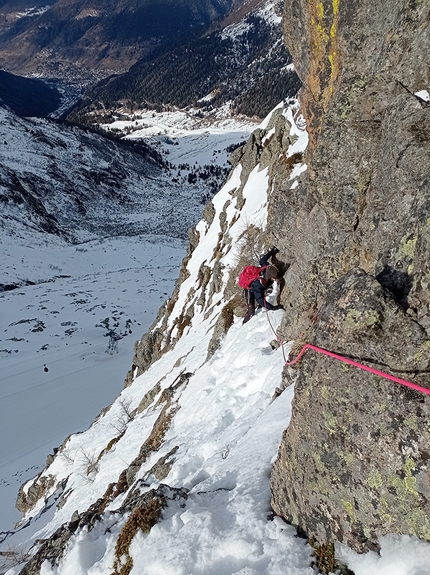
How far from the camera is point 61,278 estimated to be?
2303 inches

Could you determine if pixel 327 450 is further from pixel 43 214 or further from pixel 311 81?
pixel 43 214

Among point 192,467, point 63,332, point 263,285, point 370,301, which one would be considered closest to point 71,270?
point 63,332

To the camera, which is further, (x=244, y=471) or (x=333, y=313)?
(x=244, y=471)

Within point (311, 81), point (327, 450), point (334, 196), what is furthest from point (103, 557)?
point (311, 81)

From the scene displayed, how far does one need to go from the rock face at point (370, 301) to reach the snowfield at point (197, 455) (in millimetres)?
452

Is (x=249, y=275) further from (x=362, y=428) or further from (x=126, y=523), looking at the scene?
(x=362, y=428)

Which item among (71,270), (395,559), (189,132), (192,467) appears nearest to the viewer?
(395,559)

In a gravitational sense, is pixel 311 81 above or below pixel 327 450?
above

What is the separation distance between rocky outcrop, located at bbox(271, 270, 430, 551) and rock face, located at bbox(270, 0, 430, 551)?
0.01 meters

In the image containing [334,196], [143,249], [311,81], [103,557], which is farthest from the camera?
[143,249]

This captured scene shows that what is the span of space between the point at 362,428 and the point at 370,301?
1.24m

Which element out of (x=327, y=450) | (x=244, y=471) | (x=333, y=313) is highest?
(x=333, y=313)

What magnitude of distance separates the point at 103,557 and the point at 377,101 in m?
7.52

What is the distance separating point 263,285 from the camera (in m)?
10.7
